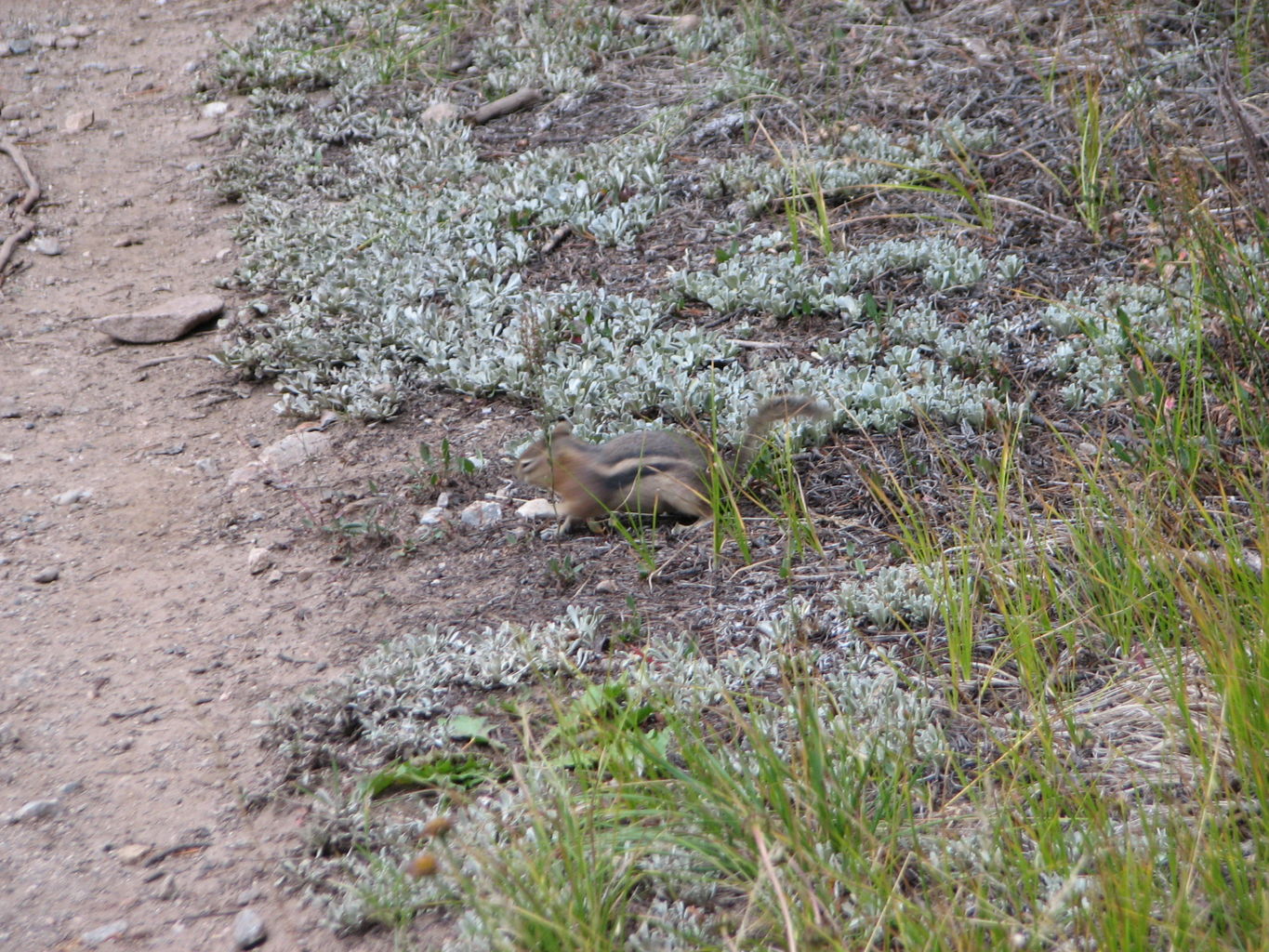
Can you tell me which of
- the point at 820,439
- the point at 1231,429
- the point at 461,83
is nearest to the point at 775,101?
the point at 461,83

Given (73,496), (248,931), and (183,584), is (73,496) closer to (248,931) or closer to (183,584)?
(183,584)

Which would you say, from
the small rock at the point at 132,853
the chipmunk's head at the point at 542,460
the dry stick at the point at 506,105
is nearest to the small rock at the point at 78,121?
the dry stick at the point at 506,105

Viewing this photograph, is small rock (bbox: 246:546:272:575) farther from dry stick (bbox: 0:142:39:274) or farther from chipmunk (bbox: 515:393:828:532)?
dry stick (bbox: 0:142:39:274)

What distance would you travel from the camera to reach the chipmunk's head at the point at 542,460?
412 centimetres

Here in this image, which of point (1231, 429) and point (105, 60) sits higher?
point (105, 60)

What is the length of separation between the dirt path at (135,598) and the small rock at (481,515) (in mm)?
529

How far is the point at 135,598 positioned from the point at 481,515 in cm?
123

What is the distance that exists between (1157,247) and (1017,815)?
10.7ft

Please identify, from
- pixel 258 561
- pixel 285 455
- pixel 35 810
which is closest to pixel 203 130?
pixel 285 455

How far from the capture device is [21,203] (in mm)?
7012

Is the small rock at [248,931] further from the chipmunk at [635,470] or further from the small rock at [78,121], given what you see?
the small rock at [78,121]

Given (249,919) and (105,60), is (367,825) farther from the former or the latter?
(105,60)

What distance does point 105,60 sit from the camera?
890 centimetres

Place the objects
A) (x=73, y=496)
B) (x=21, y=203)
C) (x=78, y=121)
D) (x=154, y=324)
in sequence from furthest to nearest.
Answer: (x=78, y=121) < (x=21, y=203) < (x=154, y=324) < (x=73, y=496)
